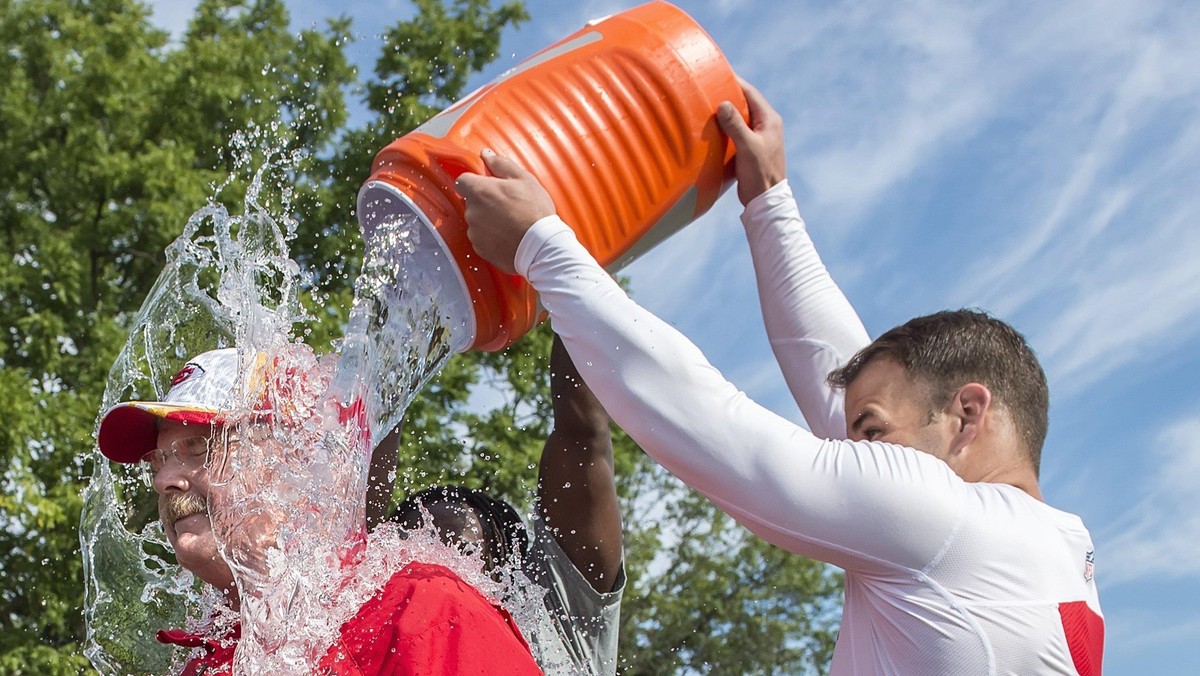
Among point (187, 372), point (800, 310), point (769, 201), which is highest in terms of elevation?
point (769, 201)

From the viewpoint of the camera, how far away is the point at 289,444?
7.19ft

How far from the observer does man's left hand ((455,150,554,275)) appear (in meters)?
2.16

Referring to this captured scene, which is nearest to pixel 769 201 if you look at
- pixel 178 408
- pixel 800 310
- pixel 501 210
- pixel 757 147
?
pixel 757 147

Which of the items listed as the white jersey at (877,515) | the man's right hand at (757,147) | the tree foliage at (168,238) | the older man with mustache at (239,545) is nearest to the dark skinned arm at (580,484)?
the man's right hand at (757,147)

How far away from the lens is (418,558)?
2.29 meters

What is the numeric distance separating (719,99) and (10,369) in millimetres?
8752

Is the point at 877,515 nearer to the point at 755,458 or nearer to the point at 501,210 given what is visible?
the point at 755,458

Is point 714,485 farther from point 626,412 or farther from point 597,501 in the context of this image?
point 597,501

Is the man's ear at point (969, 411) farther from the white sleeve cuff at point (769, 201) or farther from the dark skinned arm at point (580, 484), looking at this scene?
the dark skinned arm at point (580, 484)

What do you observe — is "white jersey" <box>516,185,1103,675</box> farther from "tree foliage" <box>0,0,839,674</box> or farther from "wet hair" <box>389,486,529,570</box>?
"tree foliage" <box>0,0,839,674</box>

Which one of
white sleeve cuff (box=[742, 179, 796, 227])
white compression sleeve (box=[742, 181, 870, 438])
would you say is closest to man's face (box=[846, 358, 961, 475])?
white compression sleeve (box=[742, 181, 870, 438])

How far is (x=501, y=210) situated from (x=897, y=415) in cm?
76

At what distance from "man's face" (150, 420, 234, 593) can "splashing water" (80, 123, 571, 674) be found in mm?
33

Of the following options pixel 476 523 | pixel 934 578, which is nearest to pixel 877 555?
pixel 934 578
